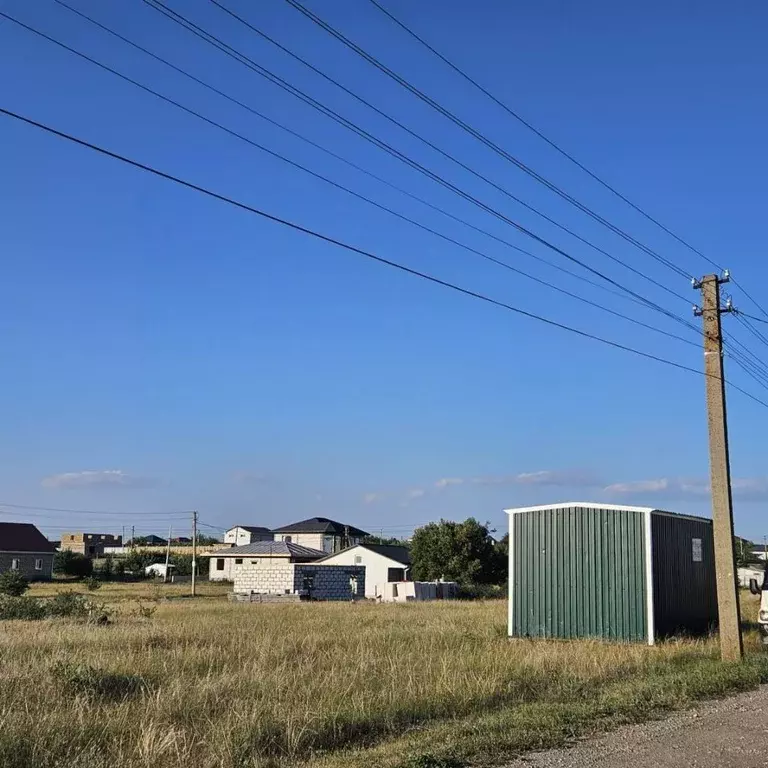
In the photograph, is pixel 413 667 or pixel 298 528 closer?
pixel 413 667

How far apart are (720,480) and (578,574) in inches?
207

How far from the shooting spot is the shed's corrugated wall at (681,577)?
1966cm

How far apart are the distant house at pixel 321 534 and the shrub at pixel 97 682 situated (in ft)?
256

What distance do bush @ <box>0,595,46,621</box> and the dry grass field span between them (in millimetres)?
8872

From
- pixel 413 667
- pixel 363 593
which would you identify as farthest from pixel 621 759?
pixel 363 593

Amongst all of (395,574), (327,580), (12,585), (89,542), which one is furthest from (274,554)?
(89,542)

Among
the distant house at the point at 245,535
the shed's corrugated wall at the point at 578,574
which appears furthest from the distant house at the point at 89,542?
the shed's corrugated wall at the point at 578,574

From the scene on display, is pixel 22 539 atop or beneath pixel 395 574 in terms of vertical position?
atop

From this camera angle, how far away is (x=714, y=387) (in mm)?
16844

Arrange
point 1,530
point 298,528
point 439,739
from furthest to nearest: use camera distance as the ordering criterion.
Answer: point 298,528 < point 1,530 < point 439,739

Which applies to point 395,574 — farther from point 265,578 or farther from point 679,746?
point 679,746

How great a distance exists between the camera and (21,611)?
2684 centimetres

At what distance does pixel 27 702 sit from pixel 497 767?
214 inches

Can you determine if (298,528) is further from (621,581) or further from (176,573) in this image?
(621,581)
